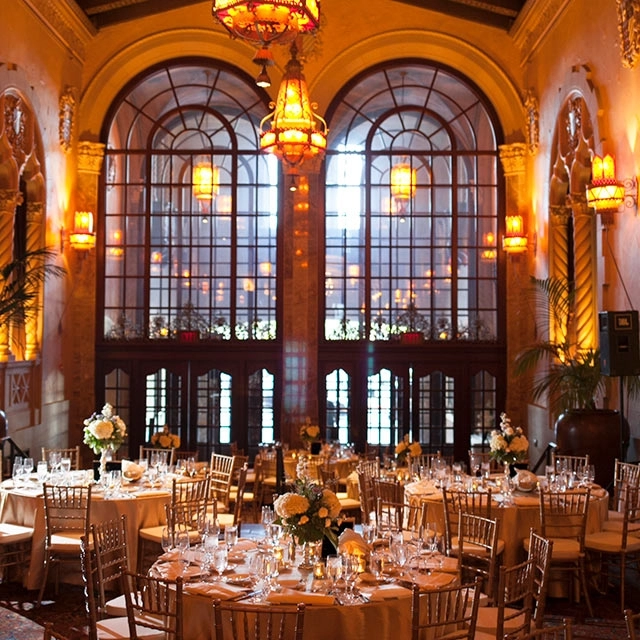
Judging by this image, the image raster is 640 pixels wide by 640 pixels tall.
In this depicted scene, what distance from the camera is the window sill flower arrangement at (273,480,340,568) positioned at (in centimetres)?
510

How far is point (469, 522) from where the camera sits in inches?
255

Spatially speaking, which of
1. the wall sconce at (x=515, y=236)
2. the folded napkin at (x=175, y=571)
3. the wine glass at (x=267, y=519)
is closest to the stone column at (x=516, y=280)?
the wall sconce at (x=515, y=236)

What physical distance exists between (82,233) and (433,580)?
380 inches

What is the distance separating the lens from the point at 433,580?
515 centimetres

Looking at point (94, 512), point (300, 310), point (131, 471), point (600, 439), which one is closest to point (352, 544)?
point (94, 512)

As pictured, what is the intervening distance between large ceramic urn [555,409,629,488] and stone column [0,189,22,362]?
6803 mm

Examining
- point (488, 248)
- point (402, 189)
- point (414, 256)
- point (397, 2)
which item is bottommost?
point (414, 256)

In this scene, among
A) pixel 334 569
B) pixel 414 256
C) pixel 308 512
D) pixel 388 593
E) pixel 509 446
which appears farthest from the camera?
pixel 414 256

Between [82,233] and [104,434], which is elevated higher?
[82,233]

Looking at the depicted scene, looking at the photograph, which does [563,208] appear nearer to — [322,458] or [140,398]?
[322,458]

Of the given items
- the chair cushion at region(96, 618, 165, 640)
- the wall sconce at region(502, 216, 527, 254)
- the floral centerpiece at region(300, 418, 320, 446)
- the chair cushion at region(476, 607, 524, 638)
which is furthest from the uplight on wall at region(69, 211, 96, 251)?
the chair cushion at region(476, 607, 524, 638)

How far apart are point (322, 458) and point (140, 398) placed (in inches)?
169

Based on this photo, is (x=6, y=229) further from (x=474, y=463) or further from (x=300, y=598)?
(x=300, y=598)

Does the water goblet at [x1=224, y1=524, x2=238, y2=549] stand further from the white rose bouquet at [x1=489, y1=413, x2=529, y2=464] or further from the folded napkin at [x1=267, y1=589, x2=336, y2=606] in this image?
the white rose bouquet at [x1=489, y1=413, x2=529, y2=464]
